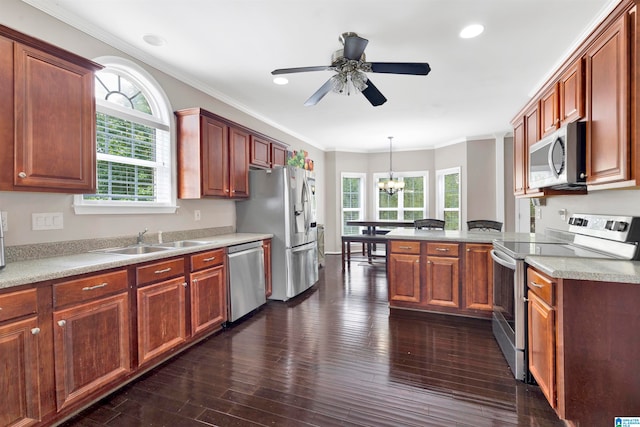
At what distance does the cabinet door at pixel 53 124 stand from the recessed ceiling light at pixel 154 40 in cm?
68

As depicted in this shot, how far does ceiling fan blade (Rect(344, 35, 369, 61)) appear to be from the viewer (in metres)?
2.15

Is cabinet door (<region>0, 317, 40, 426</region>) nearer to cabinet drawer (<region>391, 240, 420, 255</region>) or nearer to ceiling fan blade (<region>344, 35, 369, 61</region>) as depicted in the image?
ceiling fan blade (<region>344, 35, 369, 61</region>)

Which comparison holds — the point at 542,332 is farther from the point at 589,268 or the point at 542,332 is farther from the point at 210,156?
the point at 210,156

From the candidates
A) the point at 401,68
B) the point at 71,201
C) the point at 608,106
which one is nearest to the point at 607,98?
the point at 608,106

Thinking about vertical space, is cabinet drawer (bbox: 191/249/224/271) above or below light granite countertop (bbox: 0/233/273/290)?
below

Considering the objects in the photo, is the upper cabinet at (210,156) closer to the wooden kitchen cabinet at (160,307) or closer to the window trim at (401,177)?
the wooden kitchen cabinet at (160,307)

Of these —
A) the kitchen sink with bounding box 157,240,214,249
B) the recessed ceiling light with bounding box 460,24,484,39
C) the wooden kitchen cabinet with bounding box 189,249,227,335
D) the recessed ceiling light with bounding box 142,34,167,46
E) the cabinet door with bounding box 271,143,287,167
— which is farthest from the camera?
the cabinet door with bounding box 271,143,287,167

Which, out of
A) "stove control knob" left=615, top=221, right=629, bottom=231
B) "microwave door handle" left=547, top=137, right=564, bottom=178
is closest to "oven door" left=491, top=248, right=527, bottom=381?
"stove control knob" left=615, top=221, right=629, bottom=231

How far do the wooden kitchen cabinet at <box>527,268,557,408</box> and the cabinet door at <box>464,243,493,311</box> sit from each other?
3.46 ft

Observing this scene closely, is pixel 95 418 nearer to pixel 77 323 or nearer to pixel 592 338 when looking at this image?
pixel 77 323

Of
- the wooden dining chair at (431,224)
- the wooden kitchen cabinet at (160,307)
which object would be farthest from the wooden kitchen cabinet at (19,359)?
the wooden dining chair at (431,224)

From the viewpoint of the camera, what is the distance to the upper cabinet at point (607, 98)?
1.65 m

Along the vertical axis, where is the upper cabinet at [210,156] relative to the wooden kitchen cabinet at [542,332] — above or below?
above

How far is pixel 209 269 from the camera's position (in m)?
2.90
